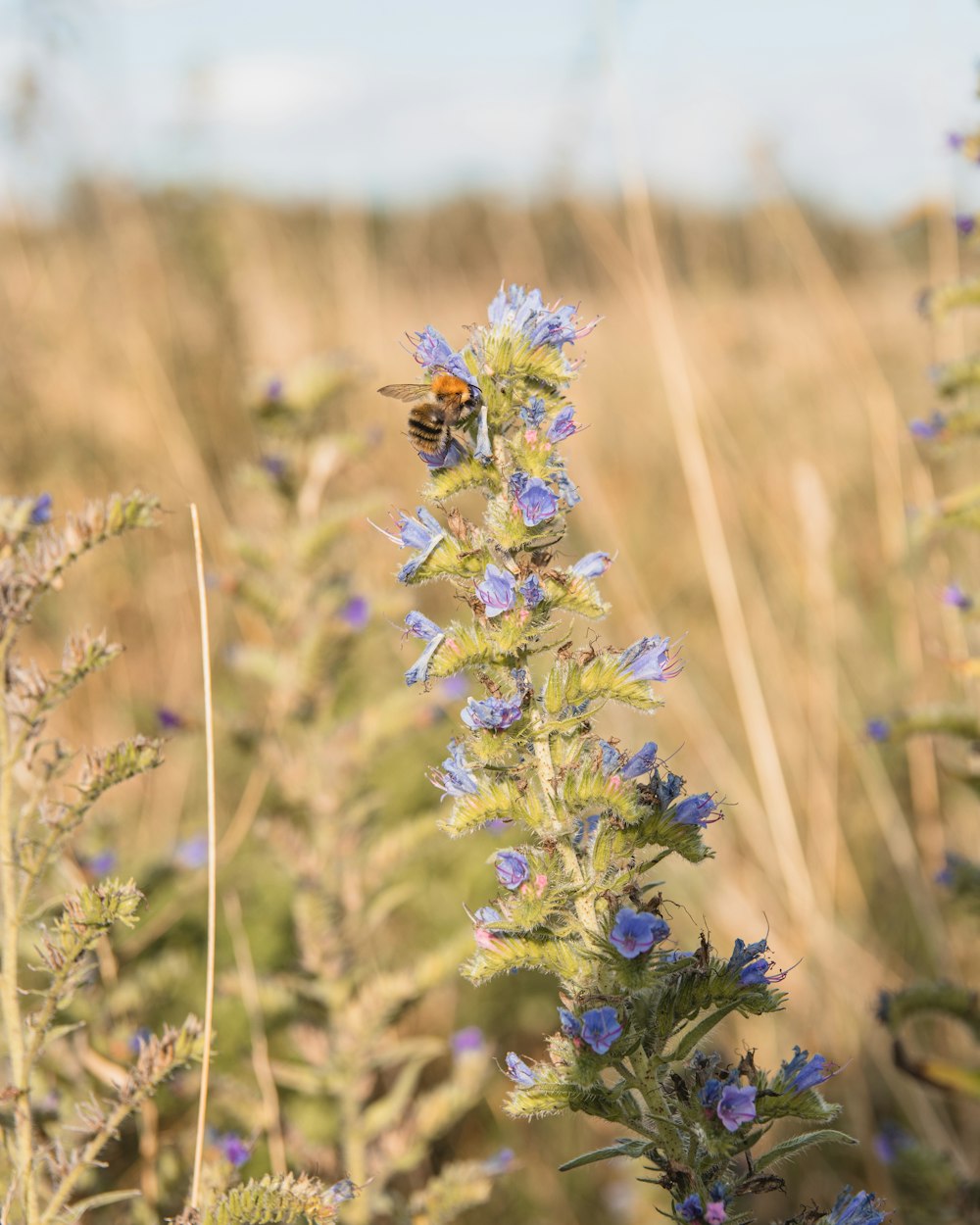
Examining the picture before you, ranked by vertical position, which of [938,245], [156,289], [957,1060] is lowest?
[957,1060]

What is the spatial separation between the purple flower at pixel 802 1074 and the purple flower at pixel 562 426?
88 cm

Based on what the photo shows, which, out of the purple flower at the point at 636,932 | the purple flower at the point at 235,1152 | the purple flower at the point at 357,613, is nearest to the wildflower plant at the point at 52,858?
the purple flower at the point at 235,1152

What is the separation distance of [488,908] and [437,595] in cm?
541

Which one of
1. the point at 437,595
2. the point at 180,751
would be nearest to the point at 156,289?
the point at 437,595

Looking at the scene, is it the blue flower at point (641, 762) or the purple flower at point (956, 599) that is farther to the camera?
the purple flower at point (956, 599)

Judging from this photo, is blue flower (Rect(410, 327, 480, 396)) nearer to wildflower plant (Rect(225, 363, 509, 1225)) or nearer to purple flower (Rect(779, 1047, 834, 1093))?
purple flower (Rect(779, 1047, 834, 1093))

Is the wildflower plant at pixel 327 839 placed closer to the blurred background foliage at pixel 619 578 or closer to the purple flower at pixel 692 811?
the blurred background foliage at pixel 619 578

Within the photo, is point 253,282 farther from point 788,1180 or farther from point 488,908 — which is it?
point 488,908

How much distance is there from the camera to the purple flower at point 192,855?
3.12 meters

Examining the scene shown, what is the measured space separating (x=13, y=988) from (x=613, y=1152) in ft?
2.92


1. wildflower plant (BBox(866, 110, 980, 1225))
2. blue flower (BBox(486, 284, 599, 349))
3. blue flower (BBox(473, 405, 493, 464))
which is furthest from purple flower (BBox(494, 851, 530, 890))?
wildflower plant (BBox(866, 110, 980, 1225))

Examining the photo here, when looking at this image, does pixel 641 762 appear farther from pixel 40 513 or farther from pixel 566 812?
pixel 40 513

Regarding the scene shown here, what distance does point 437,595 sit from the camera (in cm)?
700

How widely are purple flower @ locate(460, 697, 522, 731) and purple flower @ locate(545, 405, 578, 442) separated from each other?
14.5 inches
